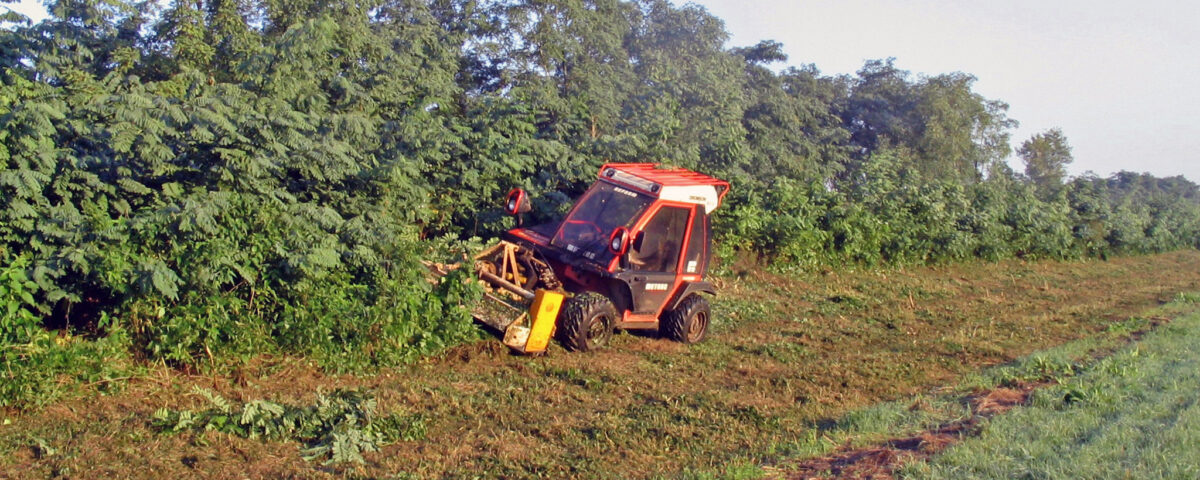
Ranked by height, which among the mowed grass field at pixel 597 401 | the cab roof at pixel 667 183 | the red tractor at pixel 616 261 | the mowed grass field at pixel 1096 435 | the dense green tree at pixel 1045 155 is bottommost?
the mowed grass field at pixel 597 401

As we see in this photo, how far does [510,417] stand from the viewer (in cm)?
674

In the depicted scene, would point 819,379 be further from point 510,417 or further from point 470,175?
point 470,175

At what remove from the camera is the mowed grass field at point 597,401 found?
217 inches

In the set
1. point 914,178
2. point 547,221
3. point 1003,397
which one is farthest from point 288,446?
point 914,178

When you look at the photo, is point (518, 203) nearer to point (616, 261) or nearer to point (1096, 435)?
point (616, 261)

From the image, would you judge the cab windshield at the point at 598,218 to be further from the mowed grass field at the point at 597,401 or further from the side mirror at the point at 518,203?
the mowed grass field at the point at 597,401

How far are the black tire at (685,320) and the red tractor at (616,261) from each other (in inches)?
0.4

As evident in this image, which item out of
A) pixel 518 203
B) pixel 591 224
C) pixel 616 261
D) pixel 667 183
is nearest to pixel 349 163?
pixel 518 203

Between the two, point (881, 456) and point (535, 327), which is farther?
point (535, 327)

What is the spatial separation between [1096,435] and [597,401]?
360 centimetres

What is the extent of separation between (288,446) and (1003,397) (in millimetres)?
5791

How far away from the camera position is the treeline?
6.87 meters

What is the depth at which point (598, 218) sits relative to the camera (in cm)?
977

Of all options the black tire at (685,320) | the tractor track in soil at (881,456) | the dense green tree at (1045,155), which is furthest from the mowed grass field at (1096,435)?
the dense green tree at (1045,155)
